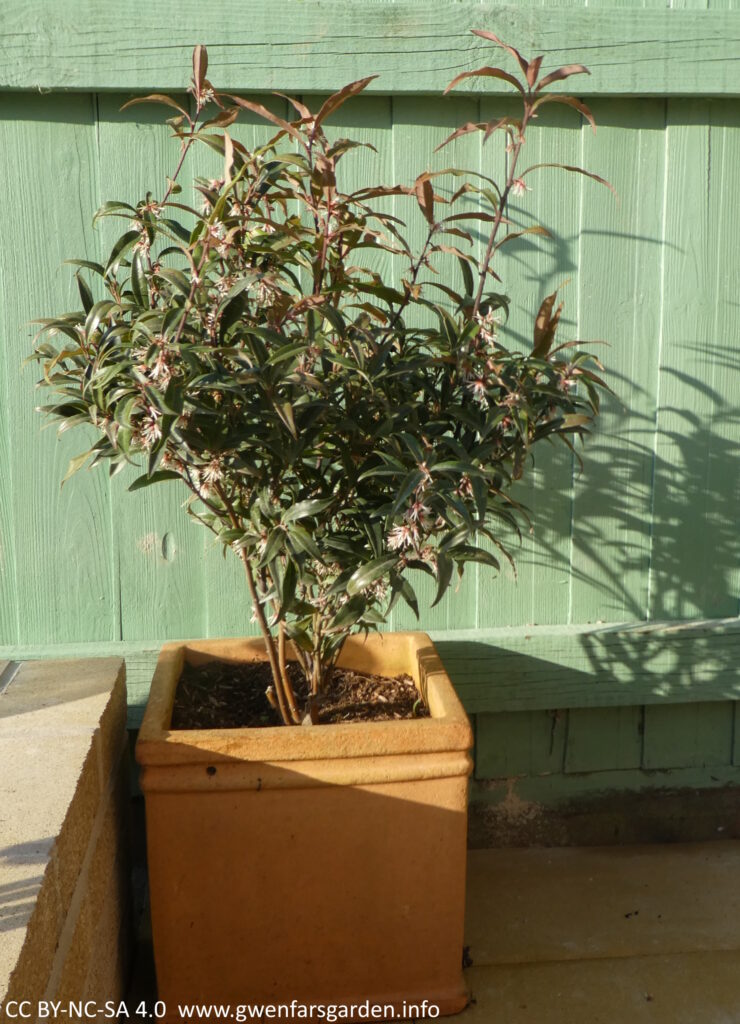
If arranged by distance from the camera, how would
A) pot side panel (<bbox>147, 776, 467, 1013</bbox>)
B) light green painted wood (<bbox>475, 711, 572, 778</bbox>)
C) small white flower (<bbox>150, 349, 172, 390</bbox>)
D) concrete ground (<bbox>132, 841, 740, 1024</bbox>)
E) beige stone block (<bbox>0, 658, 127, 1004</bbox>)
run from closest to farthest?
beige stone block (<bbox>0, 658, 127, 1004</bbox>) < small white flower (<bbox>150, 349, 172, 390</bbox>) < pot side panel (<bbox>147, 776, 467, 1013</bbox>) < concrete ground (<bbox>132, 841, 740, 1024</bbox>) < light green painted wood (<bbox>475, 711, 572, 778</bbox>)

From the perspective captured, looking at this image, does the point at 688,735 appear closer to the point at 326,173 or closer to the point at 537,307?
the point at 537,307

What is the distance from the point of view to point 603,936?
2209 millimetres

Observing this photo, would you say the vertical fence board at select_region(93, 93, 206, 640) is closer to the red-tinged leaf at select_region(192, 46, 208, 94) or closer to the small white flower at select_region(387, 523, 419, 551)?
the red-tinged leaf at select_region(192, 46, 208, 94)

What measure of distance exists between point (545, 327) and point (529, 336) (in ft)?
1.99

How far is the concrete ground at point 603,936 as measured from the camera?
199 centimetres

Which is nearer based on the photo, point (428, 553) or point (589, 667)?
point (428, 553)

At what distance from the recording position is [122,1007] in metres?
1.92

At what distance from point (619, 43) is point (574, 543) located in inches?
44.5

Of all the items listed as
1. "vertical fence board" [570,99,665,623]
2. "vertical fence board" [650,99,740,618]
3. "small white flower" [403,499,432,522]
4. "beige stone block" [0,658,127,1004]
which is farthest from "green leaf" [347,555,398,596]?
"vertical fence board" [650,99,740,618]

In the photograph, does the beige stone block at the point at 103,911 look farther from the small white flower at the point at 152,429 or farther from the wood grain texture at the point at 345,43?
the wood grain texture at the point at 345,43

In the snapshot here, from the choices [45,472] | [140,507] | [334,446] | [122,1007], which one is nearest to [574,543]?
[334,446]

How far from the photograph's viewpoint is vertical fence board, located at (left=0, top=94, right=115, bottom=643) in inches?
85.2

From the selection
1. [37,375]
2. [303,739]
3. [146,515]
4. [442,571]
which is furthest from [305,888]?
[37,375]

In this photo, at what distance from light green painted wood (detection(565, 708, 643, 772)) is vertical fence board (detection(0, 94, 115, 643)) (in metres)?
1.17
